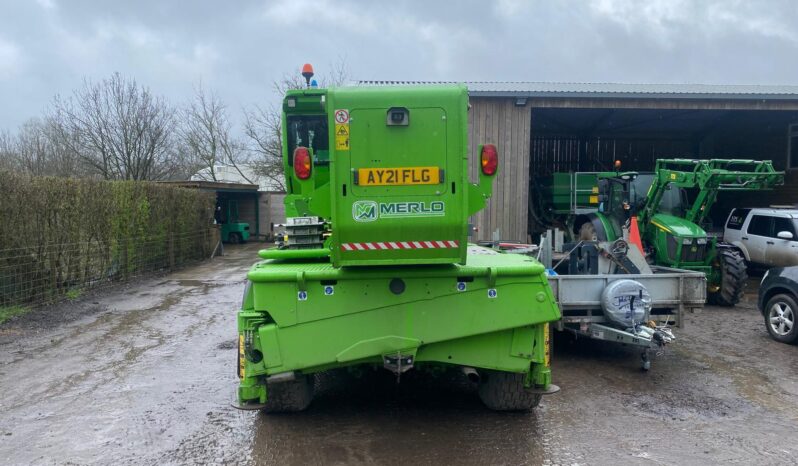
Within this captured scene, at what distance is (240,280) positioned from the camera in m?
14.8

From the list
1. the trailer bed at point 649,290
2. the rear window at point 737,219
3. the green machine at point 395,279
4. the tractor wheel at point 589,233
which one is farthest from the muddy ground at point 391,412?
the rear window at point 737,219

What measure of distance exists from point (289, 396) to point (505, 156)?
371 inches

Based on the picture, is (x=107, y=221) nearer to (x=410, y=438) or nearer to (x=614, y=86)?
(x=410, y=438)

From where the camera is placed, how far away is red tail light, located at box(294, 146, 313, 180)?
448 centimetres

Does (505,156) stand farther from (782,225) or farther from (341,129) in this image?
(341,129)

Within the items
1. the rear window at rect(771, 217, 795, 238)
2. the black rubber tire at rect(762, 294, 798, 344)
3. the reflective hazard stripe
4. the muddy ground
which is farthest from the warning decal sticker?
the rear window at rect(771, 217, 795, 238)

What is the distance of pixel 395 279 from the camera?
4.41 meters

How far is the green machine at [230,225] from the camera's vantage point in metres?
27.4

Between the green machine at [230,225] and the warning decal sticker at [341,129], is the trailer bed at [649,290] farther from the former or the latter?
the green machine at [230,225]

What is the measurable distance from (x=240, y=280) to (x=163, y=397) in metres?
9.16

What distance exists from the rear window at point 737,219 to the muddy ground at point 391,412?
5.70m

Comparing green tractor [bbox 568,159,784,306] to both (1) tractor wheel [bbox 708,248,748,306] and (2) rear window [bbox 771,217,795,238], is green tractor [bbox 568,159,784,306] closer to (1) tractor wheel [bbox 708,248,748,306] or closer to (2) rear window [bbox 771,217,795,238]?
(1) tractor wheel [bbox 708,248,748,306]

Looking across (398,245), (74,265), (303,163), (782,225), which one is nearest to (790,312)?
(782,225)

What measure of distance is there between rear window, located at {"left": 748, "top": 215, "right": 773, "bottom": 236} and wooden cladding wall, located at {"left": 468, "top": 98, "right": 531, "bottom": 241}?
477 cm
